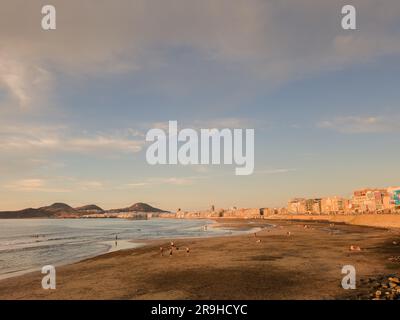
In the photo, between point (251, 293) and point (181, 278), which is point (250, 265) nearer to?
point (181, 278)

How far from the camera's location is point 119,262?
37531mm

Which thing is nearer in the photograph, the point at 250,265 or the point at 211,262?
the point at 250,265

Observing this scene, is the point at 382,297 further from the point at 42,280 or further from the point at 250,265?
the point at 42,280

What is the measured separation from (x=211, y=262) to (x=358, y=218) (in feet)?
369

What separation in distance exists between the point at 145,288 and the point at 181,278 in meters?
4.07

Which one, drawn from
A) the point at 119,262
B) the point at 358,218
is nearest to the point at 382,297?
the point at 119,262

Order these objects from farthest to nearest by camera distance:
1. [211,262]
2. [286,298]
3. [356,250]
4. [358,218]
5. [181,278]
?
[358,218], [356,250], [211,262], [181,278], [286,298]
